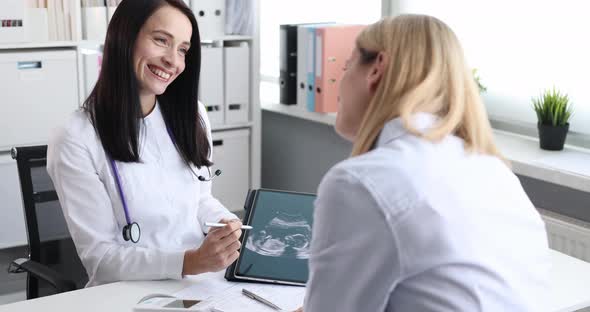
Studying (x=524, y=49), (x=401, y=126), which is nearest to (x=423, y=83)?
(x=401, y=126)

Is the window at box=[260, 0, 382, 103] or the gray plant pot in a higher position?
the window at box=[260, 0, 382, 103]

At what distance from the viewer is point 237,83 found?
3551 mm

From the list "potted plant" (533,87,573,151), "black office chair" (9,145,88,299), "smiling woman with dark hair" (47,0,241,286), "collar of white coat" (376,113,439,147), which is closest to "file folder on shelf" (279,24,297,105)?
"potted plant" (533,87,573,151)

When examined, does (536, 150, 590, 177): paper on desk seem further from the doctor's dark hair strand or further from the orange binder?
the doctor's dark hair strand

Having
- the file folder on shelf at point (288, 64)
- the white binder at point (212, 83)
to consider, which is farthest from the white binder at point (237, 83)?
the file folder on shelf at point (288, 64)

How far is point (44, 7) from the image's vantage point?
9.91 ft

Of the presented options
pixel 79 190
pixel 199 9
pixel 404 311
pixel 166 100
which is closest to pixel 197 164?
pixel 166 100

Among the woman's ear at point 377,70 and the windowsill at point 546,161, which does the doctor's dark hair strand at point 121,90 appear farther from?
the windowsill at point 546,161

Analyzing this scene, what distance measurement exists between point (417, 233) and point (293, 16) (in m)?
3.17

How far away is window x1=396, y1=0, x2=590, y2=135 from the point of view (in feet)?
9.02

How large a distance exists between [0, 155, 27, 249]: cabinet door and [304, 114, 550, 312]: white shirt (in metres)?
2.32

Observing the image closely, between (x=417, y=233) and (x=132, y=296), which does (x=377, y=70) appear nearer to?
(x=417, y=233)

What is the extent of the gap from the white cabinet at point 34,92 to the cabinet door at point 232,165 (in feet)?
2.40

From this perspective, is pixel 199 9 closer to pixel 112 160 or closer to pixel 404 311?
pixel 112 160
